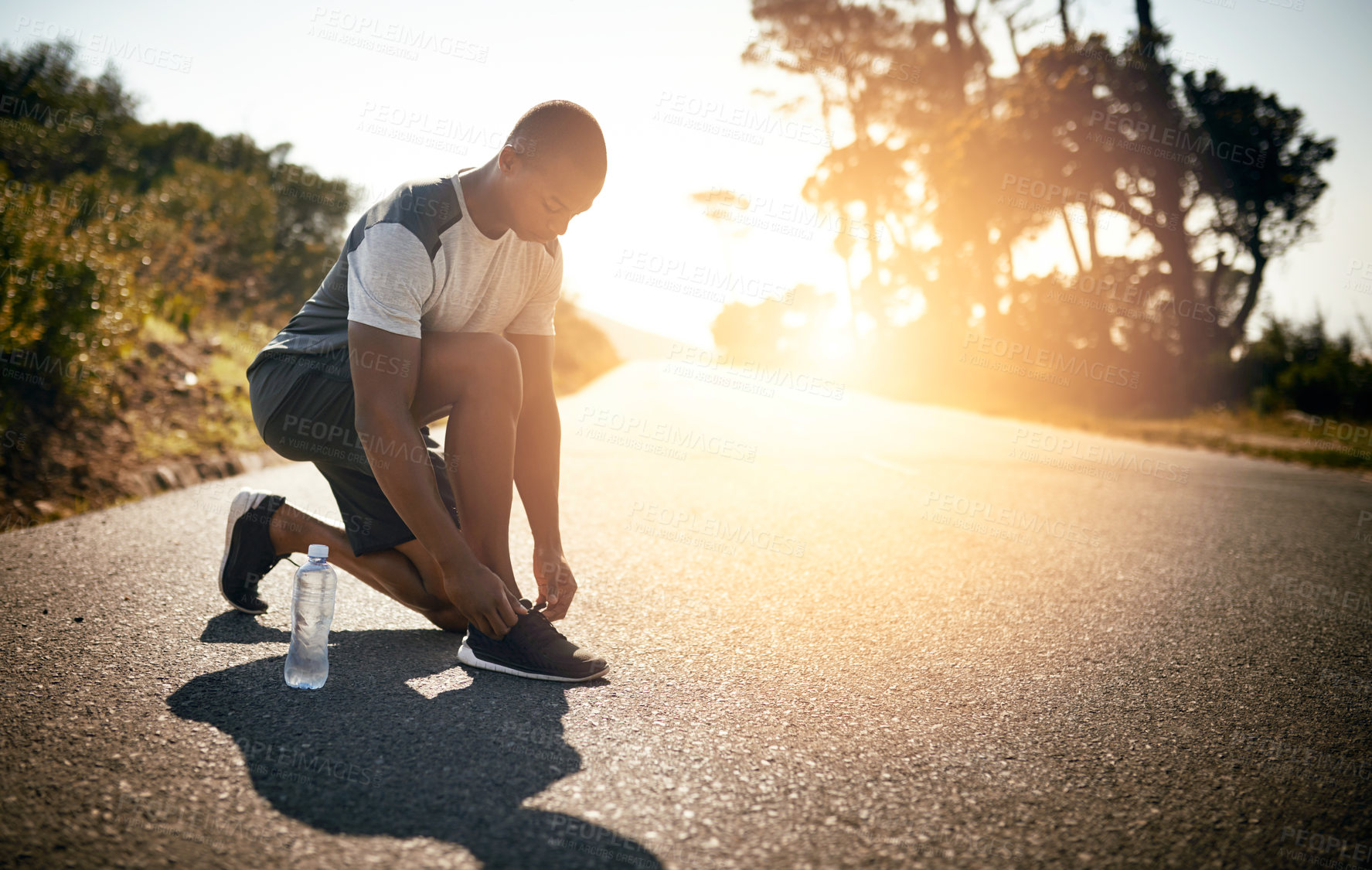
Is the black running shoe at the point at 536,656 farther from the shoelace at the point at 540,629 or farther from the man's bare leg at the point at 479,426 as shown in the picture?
the man's bare leg at the point at 479,426

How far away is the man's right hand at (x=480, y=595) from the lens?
1.94m

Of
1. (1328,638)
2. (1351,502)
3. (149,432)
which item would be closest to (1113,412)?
(1351,502)

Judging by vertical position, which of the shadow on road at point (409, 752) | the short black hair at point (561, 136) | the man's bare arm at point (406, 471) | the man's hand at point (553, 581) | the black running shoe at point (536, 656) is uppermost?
the short black hair at point (561, 136)

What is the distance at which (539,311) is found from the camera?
2617 mm

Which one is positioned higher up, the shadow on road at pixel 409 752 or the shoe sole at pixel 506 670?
the shoe sole at pixel 506 670

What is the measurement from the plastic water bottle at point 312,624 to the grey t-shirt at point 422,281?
579mm

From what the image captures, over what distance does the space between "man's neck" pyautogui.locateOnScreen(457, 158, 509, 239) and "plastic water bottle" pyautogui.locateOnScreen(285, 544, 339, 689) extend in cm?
103

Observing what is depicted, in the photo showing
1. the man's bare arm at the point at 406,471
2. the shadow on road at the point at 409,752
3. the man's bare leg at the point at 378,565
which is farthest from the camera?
the man's bare leg at the point at 378,565

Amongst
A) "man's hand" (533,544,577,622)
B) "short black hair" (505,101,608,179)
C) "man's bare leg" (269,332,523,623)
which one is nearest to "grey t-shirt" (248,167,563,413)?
"man's bare leg" (269,332,523,623)

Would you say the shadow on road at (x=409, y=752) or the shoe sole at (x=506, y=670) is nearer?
the shadow on road at (x=409, y=752)

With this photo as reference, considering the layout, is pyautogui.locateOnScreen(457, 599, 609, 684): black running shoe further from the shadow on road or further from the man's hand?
the man's hand

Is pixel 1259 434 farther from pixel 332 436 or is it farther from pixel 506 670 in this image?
pixel 332 436

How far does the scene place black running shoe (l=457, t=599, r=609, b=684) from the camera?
2088mm

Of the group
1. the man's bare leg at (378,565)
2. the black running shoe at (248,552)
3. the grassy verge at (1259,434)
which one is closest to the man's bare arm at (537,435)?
the man's bare leg at (378,565)
